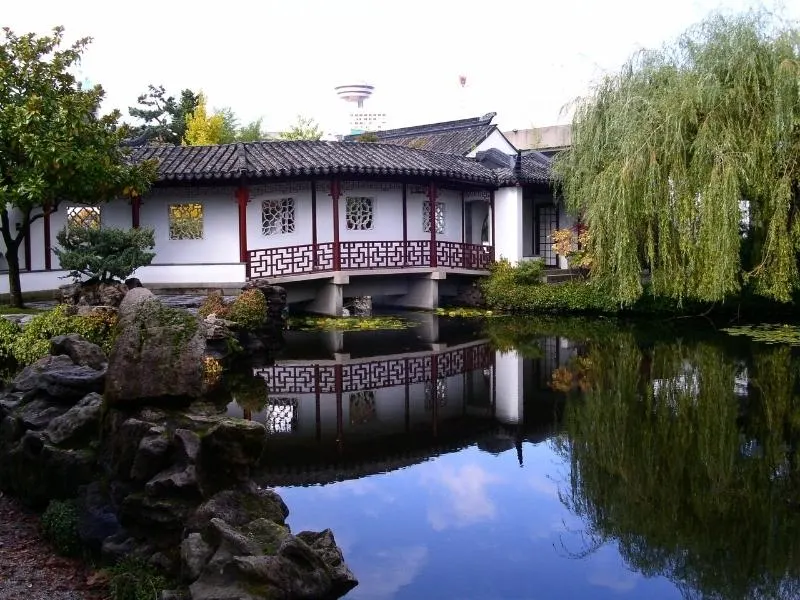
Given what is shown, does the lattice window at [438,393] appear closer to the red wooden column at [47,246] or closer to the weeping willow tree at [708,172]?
the weeping willow tree at [708,172]

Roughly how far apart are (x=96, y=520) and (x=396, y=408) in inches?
202

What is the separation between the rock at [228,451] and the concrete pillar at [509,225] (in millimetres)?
16599

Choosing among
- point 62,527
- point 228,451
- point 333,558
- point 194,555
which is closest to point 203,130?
point 62,527

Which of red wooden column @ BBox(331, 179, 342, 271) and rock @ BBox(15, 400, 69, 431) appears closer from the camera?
rock @ BBox(15, 400, 69, 431)

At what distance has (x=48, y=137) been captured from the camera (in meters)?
12.6

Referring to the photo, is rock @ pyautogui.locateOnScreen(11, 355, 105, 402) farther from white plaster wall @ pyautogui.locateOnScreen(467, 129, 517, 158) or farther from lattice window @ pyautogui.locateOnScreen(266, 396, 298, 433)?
white plaster wall @ pyautogui.locateOnScreen(467, 129, 517, 158)

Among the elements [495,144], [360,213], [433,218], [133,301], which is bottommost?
[133,301]

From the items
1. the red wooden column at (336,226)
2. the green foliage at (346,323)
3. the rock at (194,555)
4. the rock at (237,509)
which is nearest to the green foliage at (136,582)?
the rock at (194,555)

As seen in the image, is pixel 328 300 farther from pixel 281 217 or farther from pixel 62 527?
pixel 62 527

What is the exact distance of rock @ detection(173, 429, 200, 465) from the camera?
5871 millimetres

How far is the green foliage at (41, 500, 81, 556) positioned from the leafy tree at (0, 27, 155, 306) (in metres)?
7.14

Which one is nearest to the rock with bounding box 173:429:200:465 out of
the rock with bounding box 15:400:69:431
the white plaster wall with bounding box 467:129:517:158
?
the rock with bounding box 15:400:69:431

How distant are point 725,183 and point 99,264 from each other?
36.3ft

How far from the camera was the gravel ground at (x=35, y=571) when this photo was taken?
5398mm
